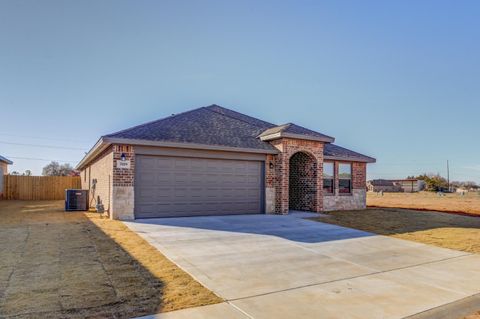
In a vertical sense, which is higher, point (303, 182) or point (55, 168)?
point (55, 168)

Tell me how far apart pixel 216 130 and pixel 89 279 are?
9.71 meters

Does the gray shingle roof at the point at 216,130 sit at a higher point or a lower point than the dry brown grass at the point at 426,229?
higher

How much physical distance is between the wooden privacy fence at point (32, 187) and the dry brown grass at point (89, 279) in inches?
743

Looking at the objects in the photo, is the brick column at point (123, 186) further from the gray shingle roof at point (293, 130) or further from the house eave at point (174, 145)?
the gray shingle roof at point (293, 130)

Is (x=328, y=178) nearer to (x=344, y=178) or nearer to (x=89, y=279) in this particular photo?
(x=344, y=178)

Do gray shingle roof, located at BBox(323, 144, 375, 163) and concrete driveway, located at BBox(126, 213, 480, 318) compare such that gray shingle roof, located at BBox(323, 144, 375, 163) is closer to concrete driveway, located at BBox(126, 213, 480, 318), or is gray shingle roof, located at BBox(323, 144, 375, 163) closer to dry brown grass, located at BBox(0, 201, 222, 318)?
concrete driveway, located at BBox(126, 213, 480, 318)

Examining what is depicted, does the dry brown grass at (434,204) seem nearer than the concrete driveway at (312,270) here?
No

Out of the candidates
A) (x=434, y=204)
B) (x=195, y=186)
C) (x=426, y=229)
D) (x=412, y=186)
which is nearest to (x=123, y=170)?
(x=195, y=186)

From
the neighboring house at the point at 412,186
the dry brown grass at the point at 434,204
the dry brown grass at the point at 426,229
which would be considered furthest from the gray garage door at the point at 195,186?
the neighboring house at the point at 412,186

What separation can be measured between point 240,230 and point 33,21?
11.5 metres

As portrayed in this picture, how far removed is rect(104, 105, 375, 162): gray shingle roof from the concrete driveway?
3.51m

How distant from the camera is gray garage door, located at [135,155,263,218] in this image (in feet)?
36.7

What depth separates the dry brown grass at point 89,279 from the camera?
3.76 meters

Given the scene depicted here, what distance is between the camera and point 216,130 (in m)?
13.9
